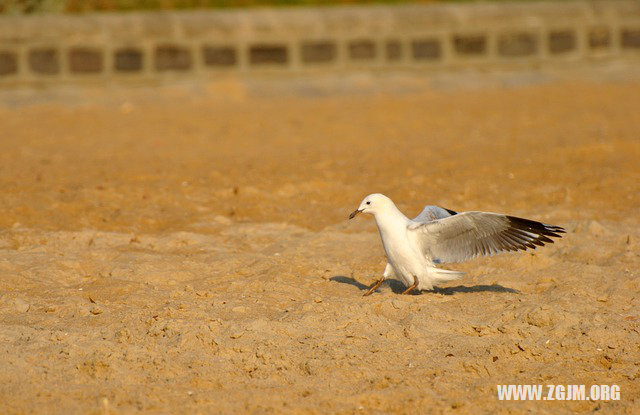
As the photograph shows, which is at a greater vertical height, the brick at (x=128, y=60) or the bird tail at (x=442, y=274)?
the bird tail at (x=442, y=274)

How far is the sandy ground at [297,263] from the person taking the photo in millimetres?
5590

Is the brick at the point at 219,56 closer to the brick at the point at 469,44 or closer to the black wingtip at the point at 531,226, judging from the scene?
the brick at the point at 469,44

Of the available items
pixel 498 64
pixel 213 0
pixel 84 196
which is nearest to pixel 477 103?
pixel 498 64

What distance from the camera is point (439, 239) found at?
22.9 ft

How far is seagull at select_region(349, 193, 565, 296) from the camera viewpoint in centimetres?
686

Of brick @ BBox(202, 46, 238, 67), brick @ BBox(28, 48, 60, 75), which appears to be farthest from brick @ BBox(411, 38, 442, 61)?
brick @ BBox(28, 48, 60, 75)

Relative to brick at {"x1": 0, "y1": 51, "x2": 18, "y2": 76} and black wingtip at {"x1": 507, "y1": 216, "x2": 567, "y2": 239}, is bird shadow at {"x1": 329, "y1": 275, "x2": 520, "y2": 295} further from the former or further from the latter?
brick at {"x1": 0, "y1": 51, "x2": 18, "y2": 76}

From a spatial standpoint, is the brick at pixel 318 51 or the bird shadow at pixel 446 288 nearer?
the bird shadow at pixel 446 288

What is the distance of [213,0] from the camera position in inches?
589

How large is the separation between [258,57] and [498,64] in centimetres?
344

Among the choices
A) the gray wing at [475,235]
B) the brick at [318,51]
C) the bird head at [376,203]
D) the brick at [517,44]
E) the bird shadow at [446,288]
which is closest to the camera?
the gray wing at [475,235]

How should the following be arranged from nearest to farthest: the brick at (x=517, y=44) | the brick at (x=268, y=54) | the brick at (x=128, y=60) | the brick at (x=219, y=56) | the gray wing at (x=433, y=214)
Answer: the gray wing at (x=433, y=214) → the brick at (x=128, y=60) → the brick at (x=219, y=56) → the brick at (x=268, y=54) → the brick at (x=517, y=44)

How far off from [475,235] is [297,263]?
1.39 metres

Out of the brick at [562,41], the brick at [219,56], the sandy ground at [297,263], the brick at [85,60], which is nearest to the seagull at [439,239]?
the sandy ground at [297,263]
